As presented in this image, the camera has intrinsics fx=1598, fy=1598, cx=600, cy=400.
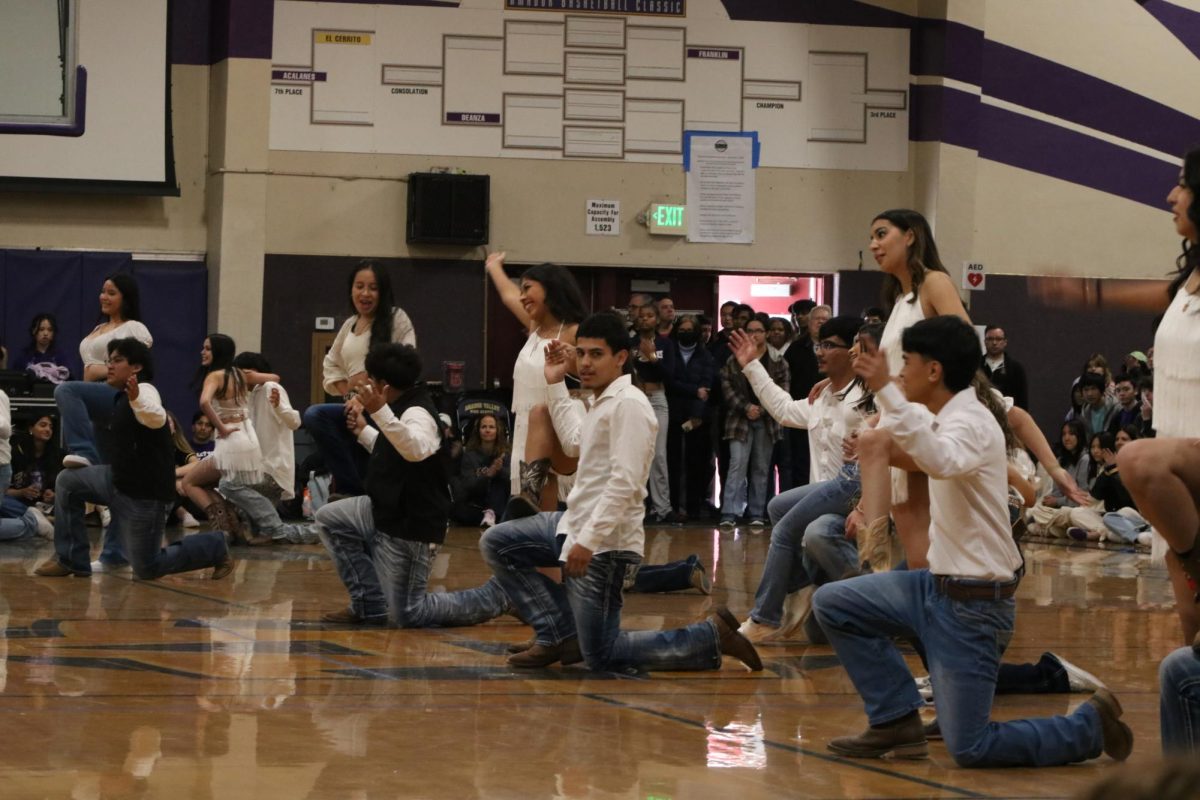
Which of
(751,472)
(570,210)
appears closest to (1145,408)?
(751,472)

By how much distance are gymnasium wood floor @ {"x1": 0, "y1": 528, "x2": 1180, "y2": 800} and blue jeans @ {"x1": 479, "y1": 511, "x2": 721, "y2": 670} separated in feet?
0.27

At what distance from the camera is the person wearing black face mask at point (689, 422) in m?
14.3

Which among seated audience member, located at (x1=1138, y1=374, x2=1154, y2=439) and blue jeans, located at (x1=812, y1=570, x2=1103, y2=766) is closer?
blue jeans, located at (x1=812, y1=570, x2=1103, y2=766)

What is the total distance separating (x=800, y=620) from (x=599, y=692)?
5.32ft

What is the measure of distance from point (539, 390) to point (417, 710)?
7.93ft

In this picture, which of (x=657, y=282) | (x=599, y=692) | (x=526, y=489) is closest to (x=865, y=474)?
(x=599, y=692)

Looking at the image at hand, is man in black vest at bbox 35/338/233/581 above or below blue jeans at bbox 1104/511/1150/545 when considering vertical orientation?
above

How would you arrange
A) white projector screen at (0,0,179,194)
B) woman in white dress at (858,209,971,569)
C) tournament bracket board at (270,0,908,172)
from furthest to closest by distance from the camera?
tournament bracket board at (270,0,908,172) < white projector screen at (0,0,179,194) < woman in white dress at (858,209,971,569)

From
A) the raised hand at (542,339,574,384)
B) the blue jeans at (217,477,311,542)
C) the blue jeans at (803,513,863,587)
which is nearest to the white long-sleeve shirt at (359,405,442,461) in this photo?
the raised hand at (542,339,574,384)

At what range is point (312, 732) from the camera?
16.0 feet

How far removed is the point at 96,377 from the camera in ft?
33.3

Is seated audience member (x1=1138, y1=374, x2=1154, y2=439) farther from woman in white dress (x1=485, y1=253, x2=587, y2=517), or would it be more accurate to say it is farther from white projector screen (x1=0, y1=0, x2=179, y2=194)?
white projector screen (x1=0, y1=0, x2=179, y2=194)

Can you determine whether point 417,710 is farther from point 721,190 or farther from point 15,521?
point 721,190

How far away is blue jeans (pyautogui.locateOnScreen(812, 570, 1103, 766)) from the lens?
14.6 ft
